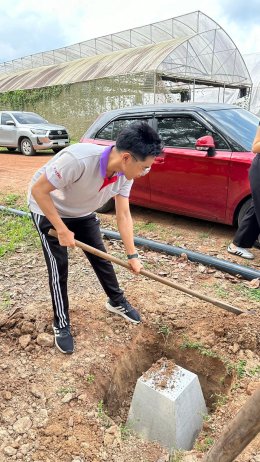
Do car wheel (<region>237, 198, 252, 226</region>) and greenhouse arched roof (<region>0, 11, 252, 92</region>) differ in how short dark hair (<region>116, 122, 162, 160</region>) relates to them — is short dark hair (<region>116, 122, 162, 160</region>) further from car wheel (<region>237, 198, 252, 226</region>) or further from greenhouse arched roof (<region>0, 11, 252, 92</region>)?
greenhouse arched roof (<region>0, 11, 252, 92</region>)

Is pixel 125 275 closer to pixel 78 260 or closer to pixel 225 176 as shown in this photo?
pixel 78 260

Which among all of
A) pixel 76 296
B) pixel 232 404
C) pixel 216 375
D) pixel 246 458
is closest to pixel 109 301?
pixel 76 296

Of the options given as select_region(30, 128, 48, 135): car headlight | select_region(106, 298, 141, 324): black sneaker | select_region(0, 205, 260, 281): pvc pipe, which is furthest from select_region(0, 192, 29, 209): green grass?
select_region(30, 128, 48, 135): car headlight

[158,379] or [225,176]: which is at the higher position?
[225,176]

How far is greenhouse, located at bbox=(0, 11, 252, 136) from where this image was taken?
45.8 feet

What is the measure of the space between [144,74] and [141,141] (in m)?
13.0

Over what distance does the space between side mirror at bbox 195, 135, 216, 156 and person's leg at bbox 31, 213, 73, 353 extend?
7.87ft

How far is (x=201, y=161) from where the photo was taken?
434cm

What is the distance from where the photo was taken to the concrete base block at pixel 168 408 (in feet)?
7.20

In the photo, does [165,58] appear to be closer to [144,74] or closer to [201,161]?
[144,74]

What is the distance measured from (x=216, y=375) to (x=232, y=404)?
1.30 ft

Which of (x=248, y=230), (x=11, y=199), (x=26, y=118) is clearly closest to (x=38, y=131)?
(x=26, y=118)

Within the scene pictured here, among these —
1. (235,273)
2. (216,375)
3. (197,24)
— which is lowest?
(216,375)

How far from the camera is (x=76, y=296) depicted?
3301 mm
